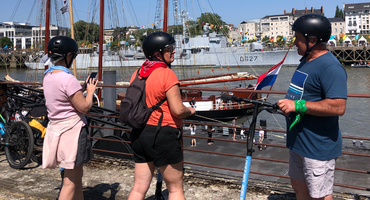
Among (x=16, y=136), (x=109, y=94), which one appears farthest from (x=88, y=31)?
(x=16, y=136)

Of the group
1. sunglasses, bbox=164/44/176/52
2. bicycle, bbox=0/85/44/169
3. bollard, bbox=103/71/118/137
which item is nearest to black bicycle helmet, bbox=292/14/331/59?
sunglasses, bbox=164/44/176/52

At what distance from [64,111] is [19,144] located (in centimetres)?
250

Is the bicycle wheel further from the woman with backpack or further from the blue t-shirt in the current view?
the blue t-shirt

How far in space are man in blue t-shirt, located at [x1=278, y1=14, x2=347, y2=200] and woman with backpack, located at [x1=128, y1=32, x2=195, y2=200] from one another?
722mm

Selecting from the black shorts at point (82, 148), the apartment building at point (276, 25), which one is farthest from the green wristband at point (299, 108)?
the apartment building at point (276, 25)

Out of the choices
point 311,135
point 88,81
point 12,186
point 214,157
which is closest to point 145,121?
point 88,81

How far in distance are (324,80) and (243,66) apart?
251 feet

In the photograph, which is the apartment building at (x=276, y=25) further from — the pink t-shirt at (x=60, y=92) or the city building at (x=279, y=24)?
the pink t-shirt at (x=60, y=92)

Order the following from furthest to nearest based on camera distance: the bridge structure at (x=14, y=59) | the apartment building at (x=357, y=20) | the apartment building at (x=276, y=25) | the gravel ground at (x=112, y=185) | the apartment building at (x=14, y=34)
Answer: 1. the apartment building at (x=276, y=25)
2. the apartment building at (x=14, y=34)
3. the apartment building at (x=357, y=20)
4. the bridge structure at (x=14, y=59)
5. the gravel ground at (x=112, y=185)

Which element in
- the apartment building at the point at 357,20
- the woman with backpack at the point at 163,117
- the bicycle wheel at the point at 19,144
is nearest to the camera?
the woman with backpack at the point at 163,117

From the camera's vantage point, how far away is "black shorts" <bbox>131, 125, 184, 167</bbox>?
7.67 ft

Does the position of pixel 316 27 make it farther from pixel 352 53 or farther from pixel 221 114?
pixel 352 53

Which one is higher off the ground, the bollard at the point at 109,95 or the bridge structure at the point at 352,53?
the bridge structure at the point at 352,53

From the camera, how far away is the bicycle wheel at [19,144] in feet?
14.7
